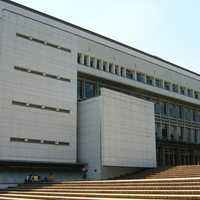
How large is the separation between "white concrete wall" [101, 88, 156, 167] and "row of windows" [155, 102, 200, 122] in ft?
37.0

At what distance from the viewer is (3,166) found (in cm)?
3253

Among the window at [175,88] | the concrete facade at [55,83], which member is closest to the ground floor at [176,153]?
the concrete facade at [55,83]

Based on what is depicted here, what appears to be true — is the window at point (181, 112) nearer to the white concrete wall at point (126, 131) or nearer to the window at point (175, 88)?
the window at point (175, 88)

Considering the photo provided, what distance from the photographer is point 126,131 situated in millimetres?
39125

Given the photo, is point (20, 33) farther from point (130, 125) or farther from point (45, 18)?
point (130, 125)

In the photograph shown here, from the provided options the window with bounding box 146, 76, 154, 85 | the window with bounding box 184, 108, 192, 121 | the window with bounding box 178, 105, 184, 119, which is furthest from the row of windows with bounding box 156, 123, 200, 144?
the window with bounding box 146, 76, 154, 85

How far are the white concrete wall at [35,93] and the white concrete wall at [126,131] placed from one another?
4.03 meters

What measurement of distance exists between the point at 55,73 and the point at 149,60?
18.2 metres

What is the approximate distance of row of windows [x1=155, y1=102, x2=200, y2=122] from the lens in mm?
53787

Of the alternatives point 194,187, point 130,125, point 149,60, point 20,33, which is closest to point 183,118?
point 149,60

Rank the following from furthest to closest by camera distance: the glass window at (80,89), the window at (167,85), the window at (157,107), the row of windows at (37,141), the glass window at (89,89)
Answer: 1. the window at (167,85)
2. the window at (157,107)
3. the glass window at (89,89)
4. the glass window at (80,89)
5. the row of windows at (37,141)

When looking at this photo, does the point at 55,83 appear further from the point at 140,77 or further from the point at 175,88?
the point at 175,88

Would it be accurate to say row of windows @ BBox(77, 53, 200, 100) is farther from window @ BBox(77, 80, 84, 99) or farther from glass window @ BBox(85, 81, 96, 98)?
window @ BBox(77, 80, 84, 99)

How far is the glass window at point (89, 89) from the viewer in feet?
148
